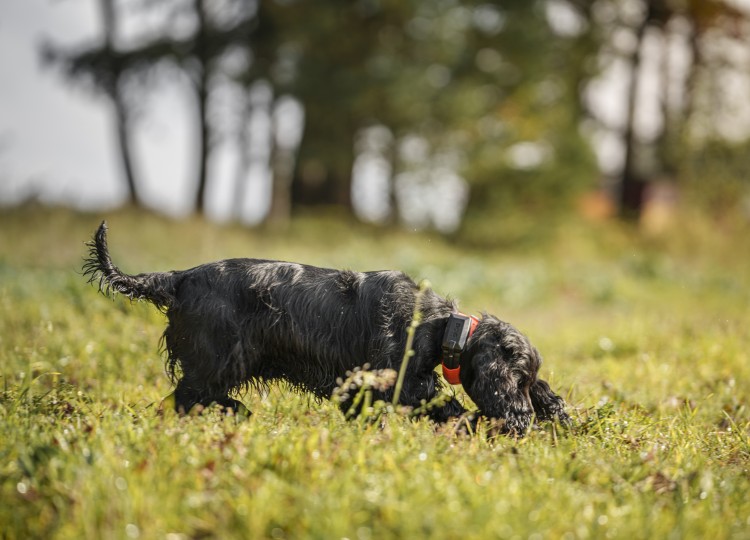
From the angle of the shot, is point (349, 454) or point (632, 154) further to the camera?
point (632, 154)

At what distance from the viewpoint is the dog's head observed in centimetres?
343

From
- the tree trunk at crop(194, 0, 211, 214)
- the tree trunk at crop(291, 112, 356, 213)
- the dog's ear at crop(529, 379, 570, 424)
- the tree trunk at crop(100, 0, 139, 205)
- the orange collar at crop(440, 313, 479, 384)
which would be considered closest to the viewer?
the orange collar at crop(440, 313, 479, 384)

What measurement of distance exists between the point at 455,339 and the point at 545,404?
70cm

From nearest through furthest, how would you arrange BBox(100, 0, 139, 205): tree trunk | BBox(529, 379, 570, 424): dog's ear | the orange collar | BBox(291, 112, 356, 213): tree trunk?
the orange collar → BBox(529, 379, 570, 424): dog's ear → BBox(291, 112, 356, 213): tree trunk → BBox(100, 0, 139, 205): tree trunk

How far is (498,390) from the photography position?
3.42 meters

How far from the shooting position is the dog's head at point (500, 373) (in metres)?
3.43

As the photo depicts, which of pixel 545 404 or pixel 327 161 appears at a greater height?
pixel 327 161

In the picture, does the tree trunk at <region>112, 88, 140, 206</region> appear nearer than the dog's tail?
No

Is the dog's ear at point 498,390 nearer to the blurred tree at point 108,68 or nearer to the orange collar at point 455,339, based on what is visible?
the orange collar at point 455,339

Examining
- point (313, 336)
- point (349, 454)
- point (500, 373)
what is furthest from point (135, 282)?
point (500, 373)

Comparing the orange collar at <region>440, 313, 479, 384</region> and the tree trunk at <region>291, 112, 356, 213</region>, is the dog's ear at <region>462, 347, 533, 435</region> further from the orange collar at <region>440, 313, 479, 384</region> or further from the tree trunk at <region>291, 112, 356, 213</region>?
the tree trunk at <region>291, 112, 356, 213</region>

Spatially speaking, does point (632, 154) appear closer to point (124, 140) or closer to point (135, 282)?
point (124, 140)

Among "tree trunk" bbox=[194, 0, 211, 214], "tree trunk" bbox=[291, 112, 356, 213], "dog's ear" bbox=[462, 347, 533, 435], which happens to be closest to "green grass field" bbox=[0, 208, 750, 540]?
"dog's ear" bbox=[462, 347, 533, 435]

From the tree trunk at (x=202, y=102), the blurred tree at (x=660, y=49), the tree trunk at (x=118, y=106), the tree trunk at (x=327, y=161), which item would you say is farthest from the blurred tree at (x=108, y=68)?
the blurred tree at (x=660, y=49)
